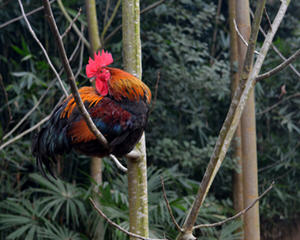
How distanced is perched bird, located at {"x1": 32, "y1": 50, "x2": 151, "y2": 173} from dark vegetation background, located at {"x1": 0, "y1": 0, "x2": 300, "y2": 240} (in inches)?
60.4

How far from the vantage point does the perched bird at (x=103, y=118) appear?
131 centimetres

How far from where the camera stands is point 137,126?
134 centimetres

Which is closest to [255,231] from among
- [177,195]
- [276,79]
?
[177,195]

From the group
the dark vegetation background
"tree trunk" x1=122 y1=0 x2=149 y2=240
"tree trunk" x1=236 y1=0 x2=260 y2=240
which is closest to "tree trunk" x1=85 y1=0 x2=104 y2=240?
the dark vegetation background

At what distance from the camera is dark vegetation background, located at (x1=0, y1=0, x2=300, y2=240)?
9.91 ft

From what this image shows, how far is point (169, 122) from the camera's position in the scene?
364 cm

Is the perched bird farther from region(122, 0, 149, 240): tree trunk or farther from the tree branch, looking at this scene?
the tree branch

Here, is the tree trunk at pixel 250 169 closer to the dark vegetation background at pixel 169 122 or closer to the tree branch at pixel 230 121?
the dark vegetation background at pixel 169 122

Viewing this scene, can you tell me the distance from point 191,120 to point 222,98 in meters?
0.36

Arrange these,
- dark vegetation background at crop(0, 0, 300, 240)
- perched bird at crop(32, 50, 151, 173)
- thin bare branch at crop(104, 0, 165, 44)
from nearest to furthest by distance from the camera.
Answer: perched bird at crop(32, 50, 151, 173) → thin bare branch at crop(104, 0, 165, 44) → dark vegetation background at crop(0, 0, 300, 240)

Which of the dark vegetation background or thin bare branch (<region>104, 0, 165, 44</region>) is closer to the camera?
thin bare branch (<region>104, 0, 165, 44</region>)

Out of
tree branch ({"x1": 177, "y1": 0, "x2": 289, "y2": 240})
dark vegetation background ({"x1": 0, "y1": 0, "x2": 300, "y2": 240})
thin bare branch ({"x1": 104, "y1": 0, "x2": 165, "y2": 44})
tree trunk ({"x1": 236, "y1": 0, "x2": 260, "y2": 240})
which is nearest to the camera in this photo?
tree branch ({"x1": 177, "y1": 0, "x2": 289, "y2": 240})

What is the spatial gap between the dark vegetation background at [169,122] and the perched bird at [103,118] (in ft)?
5.03

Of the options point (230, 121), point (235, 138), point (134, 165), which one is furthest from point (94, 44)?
point (230, 121)
